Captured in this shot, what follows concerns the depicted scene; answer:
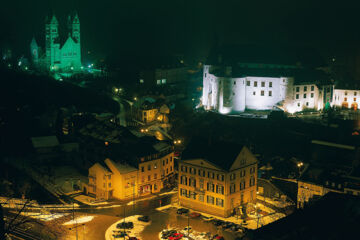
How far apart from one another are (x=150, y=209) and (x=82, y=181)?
336 inches

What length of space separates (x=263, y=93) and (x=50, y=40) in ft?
107

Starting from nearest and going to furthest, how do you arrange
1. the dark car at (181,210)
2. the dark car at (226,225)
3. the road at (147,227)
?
the road at (147,227) → the dark car at (226,225) → the dark car at (181,210)

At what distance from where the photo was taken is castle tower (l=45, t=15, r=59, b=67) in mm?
73500

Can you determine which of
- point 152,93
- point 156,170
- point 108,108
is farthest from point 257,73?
point 156,170

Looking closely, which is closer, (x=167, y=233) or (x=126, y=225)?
(x=167, y=233)

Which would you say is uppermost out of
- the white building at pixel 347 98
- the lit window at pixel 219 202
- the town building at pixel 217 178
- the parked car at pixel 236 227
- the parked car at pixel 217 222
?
the white building at pixel 347 98

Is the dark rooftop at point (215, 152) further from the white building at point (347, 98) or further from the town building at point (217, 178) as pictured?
the white building at point (347, 98)

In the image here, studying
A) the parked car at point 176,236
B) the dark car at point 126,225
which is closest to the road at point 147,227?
the dark car at point 126,225

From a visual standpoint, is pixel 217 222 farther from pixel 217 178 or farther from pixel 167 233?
pixel 167 233

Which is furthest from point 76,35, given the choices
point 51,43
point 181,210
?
point 181,210

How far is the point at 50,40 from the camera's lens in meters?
73.6

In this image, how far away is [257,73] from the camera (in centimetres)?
6178

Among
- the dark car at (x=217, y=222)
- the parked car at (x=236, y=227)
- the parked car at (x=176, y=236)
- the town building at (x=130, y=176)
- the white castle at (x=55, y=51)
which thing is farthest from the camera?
the white castle at (x=55, y=51)

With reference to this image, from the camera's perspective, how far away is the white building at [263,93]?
5966 centimetres
